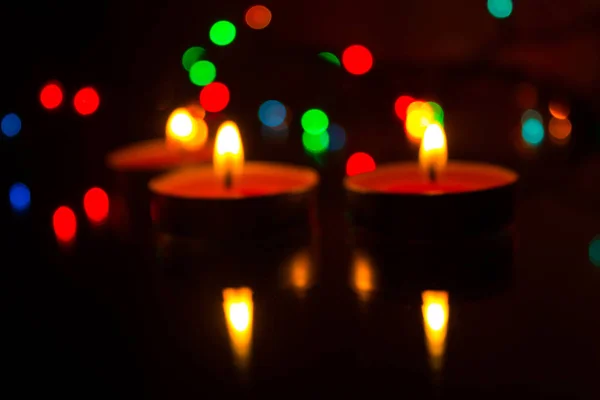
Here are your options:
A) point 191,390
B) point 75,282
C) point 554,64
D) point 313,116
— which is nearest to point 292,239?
point 75,282

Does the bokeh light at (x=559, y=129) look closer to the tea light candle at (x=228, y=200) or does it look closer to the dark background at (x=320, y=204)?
the dark background at (x=320, y=204)

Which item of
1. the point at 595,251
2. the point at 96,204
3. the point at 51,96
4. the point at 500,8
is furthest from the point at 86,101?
the point at 595,251

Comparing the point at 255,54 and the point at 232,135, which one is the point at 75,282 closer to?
the point at 232,135

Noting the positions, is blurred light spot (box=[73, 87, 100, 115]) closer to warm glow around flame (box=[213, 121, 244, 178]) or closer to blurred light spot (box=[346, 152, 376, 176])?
blurred light spot (box=[346, 152, 376, 176])

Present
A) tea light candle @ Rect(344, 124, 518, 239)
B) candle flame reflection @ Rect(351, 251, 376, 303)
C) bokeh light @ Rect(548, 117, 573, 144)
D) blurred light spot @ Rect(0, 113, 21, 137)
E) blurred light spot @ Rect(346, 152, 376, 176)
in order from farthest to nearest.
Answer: blurred light spot @ Rect(0, 113, 21, 137) → bokeh light @ Rect(548, 117, 573, 144) → blurred light spot @ Rect(346, 152, 376, 176) → tea light candle @ Rect(344, 124, 518, 239) → candle flame reflection @ Rect(351, 251, 376, 303)

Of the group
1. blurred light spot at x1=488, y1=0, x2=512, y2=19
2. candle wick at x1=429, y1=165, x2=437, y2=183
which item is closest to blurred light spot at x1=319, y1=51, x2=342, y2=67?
blurred light spot at x1=488, y1=0, x2=512, y2=19

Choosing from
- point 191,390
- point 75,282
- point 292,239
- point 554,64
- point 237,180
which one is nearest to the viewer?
point 191,390

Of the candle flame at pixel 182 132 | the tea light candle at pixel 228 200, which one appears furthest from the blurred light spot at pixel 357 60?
the tea light candle at pixel 228 200
